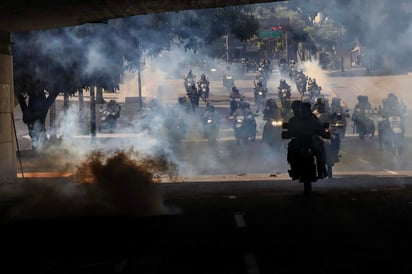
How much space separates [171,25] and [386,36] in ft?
74.5

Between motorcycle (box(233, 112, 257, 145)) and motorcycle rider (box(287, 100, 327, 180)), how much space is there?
626 inches

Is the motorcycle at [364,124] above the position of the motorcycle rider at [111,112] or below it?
below

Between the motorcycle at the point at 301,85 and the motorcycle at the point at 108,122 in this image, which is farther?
the motorcycle at the point at 301,85

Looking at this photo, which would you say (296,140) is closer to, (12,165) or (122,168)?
(122,168)

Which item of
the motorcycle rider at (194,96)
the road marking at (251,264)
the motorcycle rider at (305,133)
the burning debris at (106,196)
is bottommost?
the road marking at (251,264)

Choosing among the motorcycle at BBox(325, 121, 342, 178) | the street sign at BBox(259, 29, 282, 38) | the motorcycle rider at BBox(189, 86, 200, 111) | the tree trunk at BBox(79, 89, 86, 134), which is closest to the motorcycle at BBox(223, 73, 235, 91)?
the street sign at BBox(259, 29, 282, 38)

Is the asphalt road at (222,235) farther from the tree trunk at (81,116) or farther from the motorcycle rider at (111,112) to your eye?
the tree trunk at (81,116)

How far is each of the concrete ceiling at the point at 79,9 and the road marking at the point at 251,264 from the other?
8890 mm

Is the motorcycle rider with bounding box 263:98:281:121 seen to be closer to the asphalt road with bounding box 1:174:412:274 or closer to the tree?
the tree

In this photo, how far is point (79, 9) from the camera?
1681cm

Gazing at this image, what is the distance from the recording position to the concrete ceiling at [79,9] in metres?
16.1

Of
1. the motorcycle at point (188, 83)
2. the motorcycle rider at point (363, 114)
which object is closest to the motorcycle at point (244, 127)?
the motorcycle rider at point (363, 114)

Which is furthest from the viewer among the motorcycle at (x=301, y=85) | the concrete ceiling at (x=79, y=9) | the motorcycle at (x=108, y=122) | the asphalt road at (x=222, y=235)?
the motorcycle at (x=301, y=85)

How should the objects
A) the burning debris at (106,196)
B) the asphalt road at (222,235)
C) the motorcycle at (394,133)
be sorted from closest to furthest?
the asphalt road at (222,235)
the burning debris at (106,196)
the motorcycle at (394,133)
